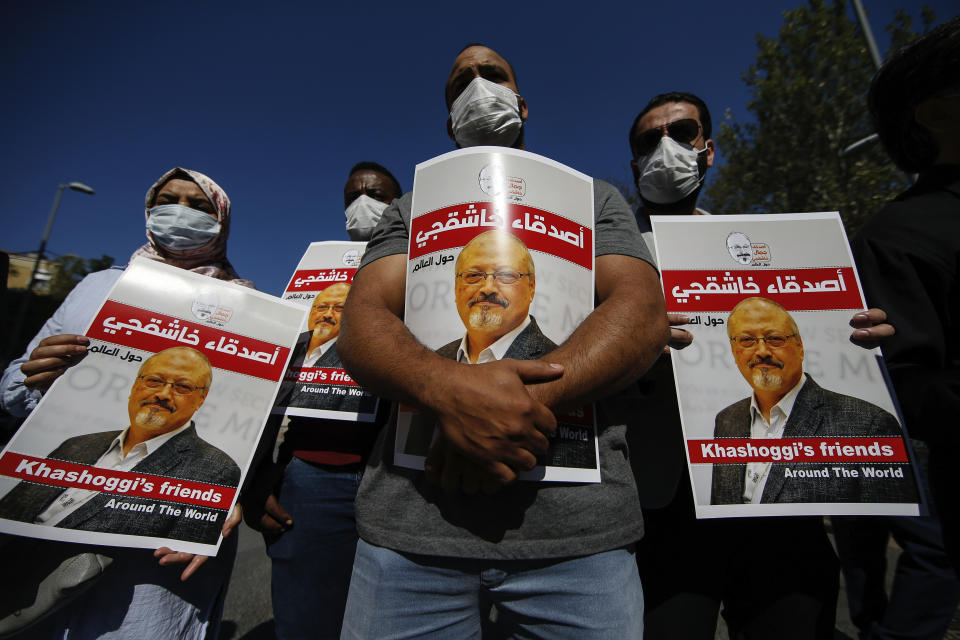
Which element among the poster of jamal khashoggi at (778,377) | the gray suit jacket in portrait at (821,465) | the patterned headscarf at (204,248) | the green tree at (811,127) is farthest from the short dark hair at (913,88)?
the green tree at (811,127)

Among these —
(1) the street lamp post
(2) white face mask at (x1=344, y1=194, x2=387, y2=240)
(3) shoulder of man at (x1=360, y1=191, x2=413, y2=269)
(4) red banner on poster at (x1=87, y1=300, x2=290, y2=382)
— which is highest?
(1) the street lamp post

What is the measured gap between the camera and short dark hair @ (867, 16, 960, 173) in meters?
1.26

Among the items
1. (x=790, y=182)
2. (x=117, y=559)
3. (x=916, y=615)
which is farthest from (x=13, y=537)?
(x=790, y=182)

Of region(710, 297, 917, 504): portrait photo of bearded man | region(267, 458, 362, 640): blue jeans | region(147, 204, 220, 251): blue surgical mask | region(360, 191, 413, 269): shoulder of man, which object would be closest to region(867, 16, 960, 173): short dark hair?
region(710, 297, 917, 504): portrait photo of bearded man

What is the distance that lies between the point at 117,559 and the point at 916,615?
3.59 meters

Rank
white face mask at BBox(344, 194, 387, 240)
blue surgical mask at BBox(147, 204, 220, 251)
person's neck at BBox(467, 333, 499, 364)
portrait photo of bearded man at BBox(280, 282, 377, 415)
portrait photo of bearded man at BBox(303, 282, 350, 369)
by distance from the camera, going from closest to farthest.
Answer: person's neck at BBox(467, 333, 499, 364)
portrait photo of bearded man at BBox(280, 282, 377, 415)
portrait photo of bearded man at BBox(303, 282, 350, 369)
blue surgical mask at BBox(147, 204, 220, 251)
white face mask at BBox(344, 194, 387, 240)

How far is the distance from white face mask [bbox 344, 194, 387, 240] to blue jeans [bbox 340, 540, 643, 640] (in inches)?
81.9

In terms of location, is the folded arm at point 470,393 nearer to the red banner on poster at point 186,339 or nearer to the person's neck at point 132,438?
the red banner on poster at point 186,339

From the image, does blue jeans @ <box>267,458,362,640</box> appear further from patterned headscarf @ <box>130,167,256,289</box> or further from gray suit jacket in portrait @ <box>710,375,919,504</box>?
gray suit jacket in portrait @ <box>710,375,919,504</box>

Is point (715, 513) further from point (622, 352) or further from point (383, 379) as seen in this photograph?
point (383, 379)

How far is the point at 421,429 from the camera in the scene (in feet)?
3.05

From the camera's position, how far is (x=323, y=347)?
1.63m

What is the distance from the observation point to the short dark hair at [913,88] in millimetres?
1260

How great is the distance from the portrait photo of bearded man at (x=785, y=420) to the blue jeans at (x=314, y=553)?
1.27 meters
